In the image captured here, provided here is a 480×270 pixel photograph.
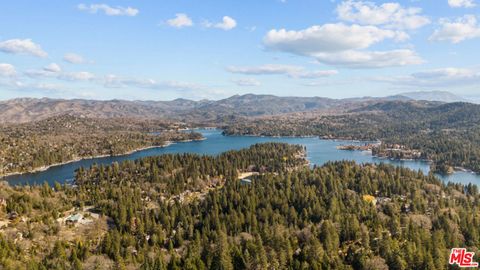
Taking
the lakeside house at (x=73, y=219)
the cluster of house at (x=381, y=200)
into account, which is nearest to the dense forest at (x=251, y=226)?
the cluster of house at (x=381, y=200)

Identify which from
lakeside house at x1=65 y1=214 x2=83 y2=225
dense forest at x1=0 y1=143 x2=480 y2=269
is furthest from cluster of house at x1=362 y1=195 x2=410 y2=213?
lakeside house at x1=65 y1=214 x2=83 y2=225

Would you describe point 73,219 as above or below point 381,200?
below

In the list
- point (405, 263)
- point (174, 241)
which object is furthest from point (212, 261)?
point (405, 263)

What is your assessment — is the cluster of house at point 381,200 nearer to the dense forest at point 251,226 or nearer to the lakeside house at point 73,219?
the dense forest at point 251,226

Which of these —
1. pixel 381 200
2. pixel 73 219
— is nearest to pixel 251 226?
pixel 73 219

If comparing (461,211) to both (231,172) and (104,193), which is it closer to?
(231,172)

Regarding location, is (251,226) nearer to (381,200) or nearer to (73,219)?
(73,219)

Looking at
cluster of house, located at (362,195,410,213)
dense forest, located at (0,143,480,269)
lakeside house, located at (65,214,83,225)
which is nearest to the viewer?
dense forest, located at (0,143,480,269)

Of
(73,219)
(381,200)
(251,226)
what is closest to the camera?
(251,226)

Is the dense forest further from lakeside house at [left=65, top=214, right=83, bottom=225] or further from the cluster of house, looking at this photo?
lakeside house at [left=65, top=214, right=83, bottom=225]
